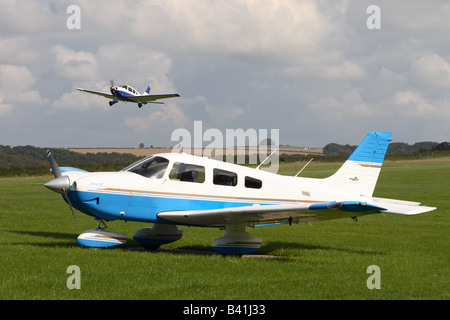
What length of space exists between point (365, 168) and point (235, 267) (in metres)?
4.95

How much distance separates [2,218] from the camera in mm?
21062

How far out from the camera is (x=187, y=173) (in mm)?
12328

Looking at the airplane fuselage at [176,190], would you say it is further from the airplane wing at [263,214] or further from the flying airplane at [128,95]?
Result: the flying airplane at [128,95]

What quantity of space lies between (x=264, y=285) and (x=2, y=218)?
1536 centimetres

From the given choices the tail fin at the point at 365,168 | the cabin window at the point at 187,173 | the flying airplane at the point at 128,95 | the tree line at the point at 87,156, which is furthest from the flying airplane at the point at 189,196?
the tree line at the point at 87,156

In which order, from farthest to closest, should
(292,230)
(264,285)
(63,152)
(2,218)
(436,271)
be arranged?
(63,152)
(2,218)
(292,230)
(436,271)
(264,285)

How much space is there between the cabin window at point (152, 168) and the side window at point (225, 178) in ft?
3.95

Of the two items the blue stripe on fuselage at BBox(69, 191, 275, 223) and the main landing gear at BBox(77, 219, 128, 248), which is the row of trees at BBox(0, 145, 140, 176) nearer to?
the main landing gear at BBox(77, 219, 128, 248)

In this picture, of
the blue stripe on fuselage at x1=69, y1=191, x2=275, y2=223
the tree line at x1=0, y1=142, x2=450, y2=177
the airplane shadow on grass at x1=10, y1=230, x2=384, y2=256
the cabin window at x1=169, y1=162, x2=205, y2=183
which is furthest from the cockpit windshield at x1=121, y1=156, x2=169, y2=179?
the tree line at x1=0, y1=142, x2=450, y2=177

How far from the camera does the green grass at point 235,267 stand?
8500 millimetres

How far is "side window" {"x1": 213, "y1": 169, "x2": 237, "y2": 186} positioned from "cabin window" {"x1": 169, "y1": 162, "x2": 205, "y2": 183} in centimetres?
33

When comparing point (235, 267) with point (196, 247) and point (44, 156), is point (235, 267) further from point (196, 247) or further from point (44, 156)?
point (44, 156)

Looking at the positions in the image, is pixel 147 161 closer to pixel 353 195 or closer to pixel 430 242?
pixel 353 195
